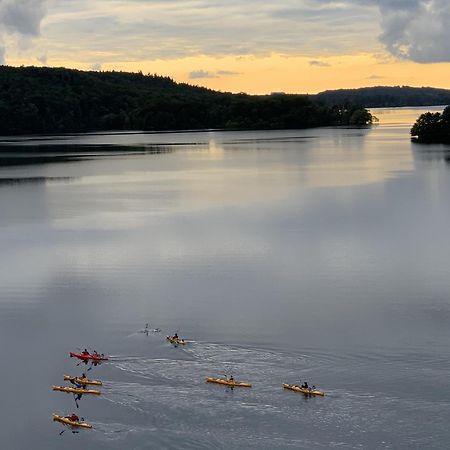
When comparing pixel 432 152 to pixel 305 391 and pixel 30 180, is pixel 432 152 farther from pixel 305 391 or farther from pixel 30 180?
pixel 305 391

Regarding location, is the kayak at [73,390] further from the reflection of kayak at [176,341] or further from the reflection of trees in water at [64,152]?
the reflection of trees in water at [64,152]

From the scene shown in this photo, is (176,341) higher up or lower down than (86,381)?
higher up

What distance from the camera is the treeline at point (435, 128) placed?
4754 inches

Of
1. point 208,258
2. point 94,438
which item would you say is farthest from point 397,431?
point 208,258

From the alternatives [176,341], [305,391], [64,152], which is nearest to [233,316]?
[176,341]

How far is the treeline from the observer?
121m

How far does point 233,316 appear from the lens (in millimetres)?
32594

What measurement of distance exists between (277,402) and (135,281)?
14.8 m

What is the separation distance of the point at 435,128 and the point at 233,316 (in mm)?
97558

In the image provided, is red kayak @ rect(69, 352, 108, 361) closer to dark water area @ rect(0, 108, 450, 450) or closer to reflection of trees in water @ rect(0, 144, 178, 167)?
dark water area @ rect(0, 108, 450, 450)

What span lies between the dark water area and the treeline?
5493cm

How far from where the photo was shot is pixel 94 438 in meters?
23.7

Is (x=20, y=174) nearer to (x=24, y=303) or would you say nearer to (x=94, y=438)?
(x=24, y=303)

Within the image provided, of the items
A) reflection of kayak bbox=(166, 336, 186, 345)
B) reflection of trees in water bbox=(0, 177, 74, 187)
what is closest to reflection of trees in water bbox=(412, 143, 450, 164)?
reflection of trees in water bbox=(0, 177, 74, 187)
